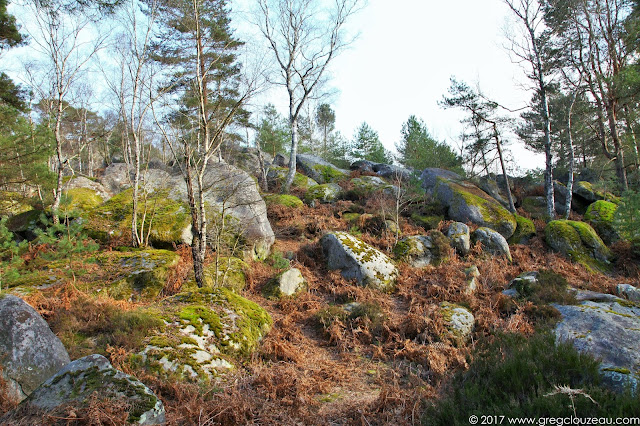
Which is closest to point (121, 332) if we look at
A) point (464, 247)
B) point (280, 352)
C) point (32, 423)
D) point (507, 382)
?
point (32, 423)

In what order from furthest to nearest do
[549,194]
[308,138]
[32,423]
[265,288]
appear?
[308,138] → [549,194] → [265,288] → [32,423]

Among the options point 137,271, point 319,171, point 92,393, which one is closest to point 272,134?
point 319,171

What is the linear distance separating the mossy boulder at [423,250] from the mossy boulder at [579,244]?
4.24m

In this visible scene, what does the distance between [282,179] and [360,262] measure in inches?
438

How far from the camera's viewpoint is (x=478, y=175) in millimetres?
16828

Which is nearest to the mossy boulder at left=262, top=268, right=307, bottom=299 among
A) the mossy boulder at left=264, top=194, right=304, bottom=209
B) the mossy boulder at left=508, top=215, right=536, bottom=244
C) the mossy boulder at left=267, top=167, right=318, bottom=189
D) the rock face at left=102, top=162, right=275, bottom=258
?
the rock face at left=102, top=162, right=275, bottom=258

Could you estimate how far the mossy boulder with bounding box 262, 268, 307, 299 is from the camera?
8141 millimetres

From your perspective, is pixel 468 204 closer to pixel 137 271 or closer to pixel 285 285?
pixel 285 285

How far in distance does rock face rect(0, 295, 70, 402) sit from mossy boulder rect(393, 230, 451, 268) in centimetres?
865

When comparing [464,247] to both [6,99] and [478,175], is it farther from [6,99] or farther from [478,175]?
[6,99]

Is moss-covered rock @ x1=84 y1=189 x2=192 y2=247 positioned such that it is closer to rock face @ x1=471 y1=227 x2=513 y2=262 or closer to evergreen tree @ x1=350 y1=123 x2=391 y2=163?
rock face @ x1=471 y1=227 x2=513 y2=262

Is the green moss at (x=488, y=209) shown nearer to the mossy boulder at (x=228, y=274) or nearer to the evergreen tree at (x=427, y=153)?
the evergreen tree at (x=427, y=153)

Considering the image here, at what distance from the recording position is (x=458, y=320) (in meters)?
6.43

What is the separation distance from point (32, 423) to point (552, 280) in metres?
9.45
